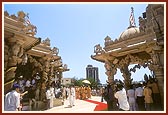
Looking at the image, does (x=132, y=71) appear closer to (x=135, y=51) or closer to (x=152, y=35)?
(x=135, y=51)

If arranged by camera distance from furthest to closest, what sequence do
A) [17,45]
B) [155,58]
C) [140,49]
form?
[140,49]
[155,58]
[17,45]

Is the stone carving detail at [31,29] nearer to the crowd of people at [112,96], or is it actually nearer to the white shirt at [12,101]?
the crowd of people at [112,96]

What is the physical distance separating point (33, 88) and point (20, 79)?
987mm

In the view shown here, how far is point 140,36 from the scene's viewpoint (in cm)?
962

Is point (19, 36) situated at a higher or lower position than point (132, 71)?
higher

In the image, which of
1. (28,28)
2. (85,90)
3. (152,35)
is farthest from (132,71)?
(85,90)

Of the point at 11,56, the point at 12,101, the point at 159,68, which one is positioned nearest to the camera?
the point at 12,101

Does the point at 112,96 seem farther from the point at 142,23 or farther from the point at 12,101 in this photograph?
the point at 12,101

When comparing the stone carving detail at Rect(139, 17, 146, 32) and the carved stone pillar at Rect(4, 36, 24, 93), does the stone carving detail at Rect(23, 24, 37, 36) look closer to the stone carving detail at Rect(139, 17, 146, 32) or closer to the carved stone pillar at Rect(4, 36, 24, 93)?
the carved stone pillar at Rect(4, 36, 24, 93)

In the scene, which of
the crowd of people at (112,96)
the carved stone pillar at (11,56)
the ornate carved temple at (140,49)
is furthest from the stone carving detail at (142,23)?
the carved stone pillar at (11,56)

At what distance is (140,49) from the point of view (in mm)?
9430

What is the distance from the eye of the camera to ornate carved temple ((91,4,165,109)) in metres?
7.88

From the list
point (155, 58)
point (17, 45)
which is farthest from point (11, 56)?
point (155, 58)

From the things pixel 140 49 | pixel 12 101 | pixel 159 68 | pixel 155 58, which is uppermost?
pixel 140 49
